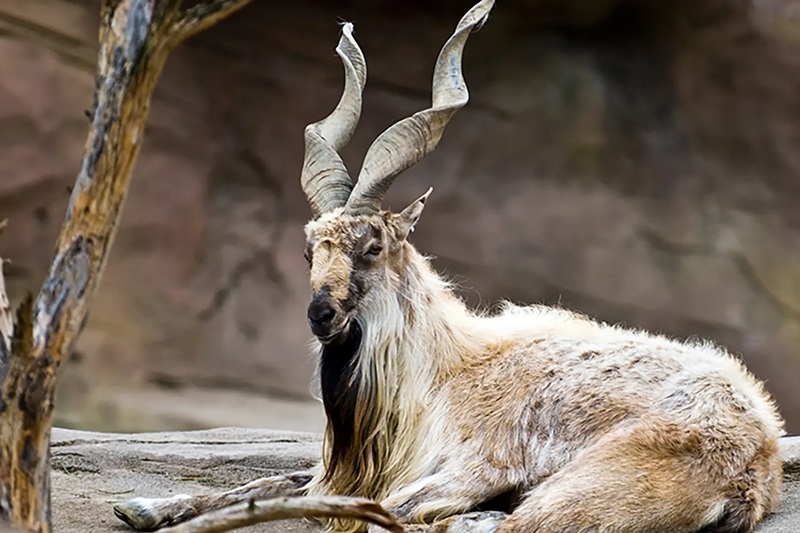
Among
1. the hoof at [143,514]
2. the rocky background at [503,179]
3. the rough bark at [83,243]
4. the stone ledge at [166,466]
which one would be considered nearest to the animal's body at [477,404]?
the hoof at [143,514]

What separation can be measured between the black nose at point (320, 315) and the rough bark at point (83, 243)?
121 centimetres

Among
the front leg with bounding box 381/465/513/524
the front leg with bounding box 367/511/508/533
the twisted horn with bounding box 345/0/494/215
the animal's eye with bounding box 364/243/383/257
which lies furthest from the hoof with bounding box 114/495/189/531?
the twisted horn with bounding box 345/0/494/215

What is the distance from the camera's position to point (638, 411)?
186 inches

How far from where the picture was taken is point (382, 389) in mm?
5066

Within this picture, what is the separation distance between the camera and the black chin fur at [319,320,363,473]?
498cm

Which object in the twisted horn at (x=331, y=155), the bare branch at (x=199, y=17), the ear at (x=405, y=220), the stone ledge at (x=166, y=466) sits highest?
the bare branch at (x=199, y=17)

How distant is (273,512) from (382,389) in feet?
7.02

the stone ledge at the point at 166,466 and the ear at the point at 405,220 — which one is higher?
the ear at the point at 405,220

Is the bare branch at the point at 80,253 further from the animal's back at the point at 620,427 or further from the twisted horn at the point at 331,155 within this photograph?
the animal's back at the point at 620,427

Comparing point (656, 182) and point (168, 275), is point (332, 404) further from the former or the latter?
point (656, 182)

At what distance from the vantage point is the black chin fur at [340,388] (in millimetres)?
4980

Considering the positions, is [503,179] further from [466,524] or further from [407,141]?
[466,524]

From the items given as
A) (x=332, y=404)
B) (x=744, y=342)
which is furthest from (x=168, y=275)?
(x=332, y=404)

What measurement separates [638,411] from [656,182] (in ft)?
21.5
